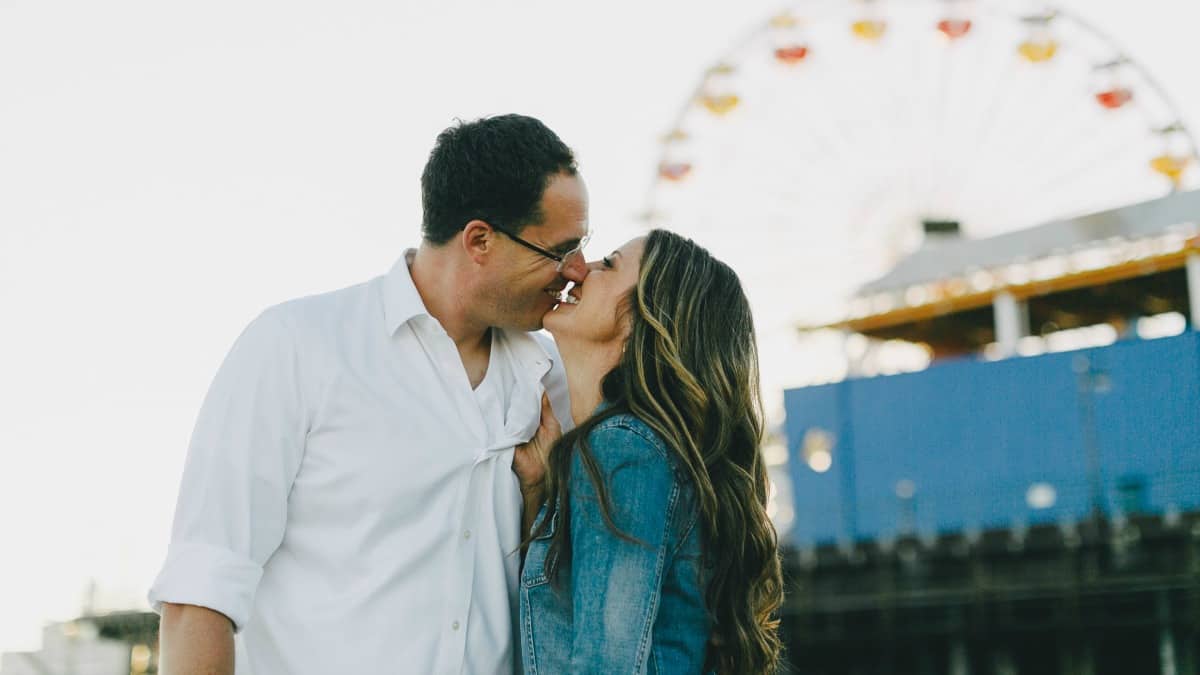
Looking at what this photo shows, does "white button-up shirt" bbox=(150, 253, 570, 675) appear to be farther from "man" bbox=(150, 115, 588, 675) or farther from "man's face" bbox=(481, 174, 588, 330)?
"man's face" bbox=(481, 174, 588, 330)

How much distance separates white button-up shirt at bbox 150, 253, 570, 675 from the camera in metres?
2.81

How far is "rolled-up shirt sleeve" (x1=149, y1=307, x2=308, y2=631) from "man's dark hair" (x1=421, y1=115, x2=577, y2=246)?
56 cm

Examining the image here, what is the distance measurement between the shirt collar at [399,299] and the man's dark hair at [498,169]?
0.14m

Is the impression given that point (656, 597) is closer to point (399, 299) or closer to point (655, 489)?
point (655, 489)

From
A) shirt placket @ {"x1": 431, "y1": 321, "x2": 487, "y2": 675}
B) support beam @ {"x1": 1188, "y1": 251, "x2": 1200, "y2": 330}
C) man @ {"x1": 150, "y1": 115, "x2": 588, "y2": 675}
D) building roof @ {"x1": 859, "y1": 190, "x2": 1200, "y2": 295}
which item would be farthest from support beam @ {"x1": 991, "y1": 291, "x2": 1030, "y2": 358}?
shirt placket @ {"x1": 431, "y1": 321, "x2": 487, "y2": 675}

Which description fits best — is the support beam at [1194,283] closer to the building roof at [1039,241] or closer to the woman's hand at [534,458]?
the building roof at [1039,241]

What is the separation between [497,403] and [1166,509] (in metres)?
16.3

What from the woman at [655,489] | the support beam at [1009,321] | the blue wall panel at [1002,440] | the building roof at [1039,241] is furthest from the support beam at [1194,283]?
the woman at [655,489]

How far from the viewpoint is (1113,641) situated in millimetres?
18469

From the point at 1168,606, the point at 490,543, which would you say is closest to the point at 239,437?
the point at 490,543

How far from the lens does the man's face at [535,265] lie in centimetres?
328

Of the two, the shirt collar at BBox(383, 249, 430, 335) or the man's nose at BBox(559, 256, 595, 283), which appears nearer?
the shirt collar at BBox(383, 249, 430, 335)

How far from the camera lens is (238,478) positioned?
2.80 metres

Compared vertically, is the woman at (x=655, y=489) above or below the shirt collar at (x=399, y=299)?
below
